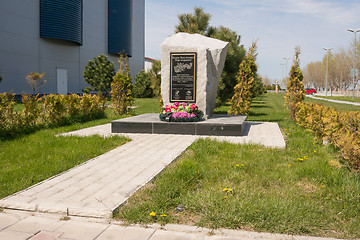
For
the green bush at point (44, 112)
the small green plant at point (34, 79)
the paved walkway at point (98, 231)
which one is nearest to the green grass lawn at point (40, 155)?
the green bush at point (44, 112)

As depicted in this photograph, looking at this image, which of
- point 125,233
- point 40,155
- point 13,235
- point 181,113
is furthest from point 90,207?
point 181,113

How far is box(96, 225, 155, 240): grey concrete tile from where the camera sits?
3078mm

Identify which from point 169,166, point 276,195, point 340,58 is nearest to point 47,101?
point 169,166

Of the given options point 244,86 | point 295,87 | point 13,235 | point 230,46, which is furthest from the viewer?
point 230,46

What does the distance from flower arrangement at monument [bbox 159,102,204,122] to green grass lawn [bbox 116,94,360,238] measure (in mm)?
3521

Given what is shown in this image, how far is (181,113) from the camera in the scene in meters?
9.52

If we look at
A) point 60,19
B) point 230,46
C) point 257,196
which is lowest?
point 257,196

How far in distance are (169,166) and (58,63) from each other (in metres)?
26.3

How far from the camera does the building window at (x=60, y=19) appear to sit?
87.4 feet

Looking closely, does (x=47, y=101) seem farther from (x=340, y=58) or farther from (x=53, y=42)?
(x=340, y=58)

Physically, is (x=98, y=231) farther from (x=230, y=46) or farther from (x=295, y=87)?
(x=230, y=46)

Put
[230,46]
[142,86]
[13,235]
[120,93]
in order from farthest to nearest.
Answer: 1. [142,86]
2. [230,46]
3. [120,93]
4. [13,235]

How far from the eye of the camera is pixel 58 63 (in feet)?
95.0

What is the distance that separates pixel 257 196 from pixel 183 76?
260 inches
